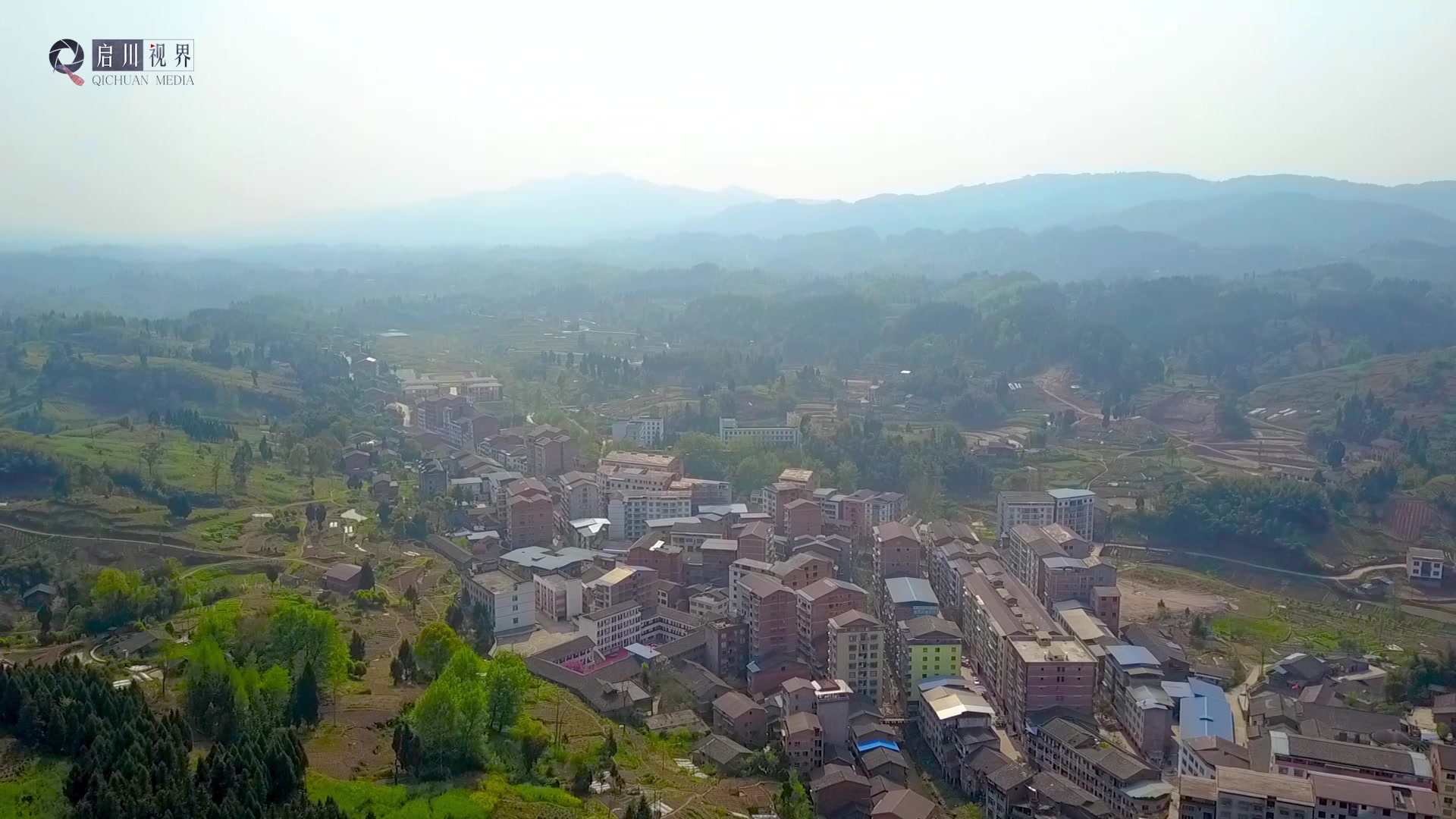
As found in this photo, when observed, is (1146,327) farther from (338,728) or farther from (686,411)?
A: (338,728)

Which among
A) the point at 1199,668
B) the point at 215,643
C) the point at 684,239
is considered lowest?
the point at 1199,668

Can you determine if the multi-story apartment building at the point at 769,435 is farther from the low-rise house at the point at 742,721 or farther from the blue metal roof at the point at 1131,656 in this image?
the low-rise house at the point at 742,721

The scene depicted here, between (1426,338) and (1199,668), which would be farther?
(1426,338)

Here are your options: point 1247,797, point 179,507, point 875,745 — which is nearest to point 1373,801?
point 1247,797

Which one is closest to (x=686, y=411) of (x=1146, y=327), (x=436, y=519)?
(x=436, y=519)

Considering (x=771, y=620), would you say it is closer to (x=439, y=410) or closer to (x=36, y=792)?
(x=36, y=792)

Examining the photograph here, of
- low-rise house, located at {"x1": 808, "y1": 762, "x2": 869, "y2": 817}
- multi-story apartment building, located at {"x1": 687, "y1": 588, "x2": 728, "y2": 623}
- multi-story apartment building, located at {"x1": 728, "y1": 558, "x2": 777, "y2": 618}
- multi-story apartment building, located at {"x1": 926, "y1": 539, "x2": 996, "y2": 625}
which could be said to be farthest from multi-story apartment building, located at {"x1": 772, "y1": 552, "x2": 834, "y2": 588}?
low-rise house, located at {"x1": 808, "y1": 762, "x2": 869, "y2": 817}
